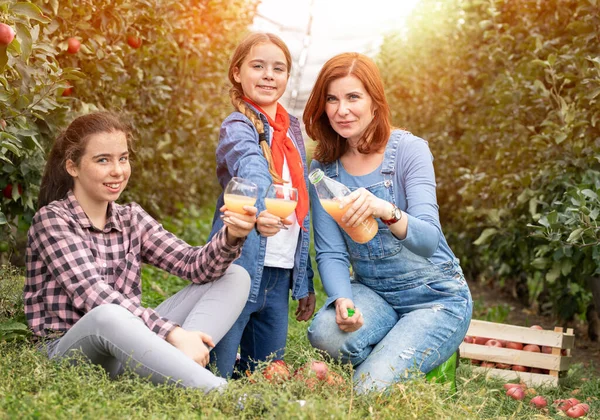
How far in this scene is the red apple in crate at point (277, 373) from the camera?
2480 millimetres

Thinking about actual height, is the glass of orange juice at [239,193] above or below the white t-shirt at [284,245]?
above

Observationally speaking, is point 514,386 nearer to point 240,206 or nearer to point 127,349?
point 240,206

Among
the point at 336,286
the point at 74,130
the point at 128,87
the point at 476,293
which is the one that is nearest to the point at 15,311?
the point at 74,130

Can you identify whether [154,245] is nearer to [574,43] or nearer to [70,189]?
[70,189]

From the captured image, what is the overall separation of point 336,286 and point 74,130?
1103 mm

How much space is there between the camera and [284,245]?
3029mm

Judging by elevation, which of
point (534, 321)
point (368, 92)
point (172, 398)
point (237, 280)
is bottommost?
point (534, 321)

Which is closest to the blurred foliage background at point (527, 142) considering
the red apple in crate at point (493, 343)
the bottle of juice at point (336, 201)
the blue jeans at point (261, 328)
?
the red apple in crate at point (493, 343)

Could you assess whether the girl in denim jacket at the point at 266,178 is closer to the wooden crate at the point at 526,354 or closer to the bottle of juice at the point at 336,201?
the bottle of juice at the point at 336,201

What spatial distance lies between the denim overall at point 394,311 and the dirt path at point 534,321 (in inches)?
57.6

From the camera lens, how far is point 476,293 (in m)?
6.59

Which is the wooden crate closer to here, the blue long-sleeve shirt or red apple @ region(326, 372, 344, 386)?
the blue long-sleeve shirt

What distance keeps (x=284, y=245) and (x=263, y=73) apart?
667mm

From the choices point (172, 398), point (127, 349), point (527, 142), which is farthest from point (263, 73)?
point (527, 142)
